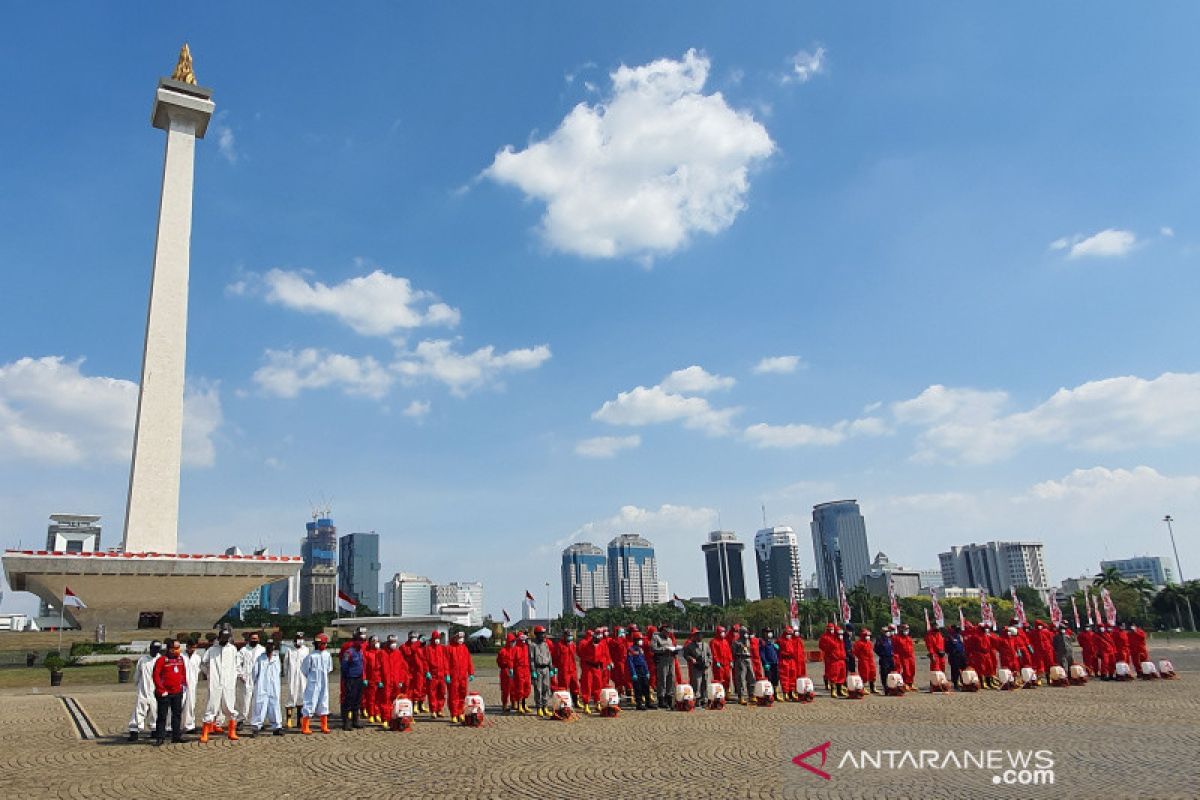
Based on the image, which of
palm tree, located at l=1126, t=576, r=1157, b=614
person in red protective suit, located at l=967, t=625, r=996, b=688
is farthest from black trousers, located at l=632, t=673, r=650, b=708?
palm tree, located at l=1126, t=576, r=1157, b=614

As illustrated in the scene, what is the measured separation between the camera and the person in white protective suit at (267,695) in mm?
13406

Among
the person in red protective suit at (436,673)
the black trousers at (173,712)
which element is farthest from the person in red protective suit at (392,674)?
the black trousers at (173,712)

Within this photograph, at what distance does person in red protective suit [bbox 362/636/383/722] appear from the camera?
1437 centimetres

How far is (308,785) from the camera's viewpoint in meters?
9.38

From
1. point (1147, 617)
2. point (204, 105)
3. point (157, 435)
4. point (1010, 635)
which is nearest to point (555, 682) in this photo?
point (1010, 635)

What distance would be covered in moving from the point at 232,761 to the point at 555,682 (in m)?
6.80

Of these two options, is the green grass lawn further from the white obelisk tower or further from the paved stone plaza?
the white obelisk tower

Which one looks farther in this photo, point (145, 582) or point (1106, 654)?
point (145, 582)

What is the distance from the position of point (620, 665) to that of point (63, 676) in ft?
72.5

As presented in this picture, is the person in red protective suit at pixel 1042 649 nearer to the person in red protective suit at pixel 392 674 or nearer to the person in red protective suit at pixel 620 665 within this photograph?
the person in red protective suit at pixel 620 665

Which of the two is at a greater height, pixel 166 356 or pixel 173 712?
pixel 166 356

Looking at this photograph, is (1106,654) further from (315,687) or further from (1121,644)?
(315,687)

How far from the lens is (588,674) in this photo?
629 inches

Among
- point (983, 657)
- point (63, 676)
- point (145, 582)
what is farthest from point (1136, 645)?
point (145, 582)
